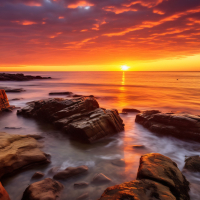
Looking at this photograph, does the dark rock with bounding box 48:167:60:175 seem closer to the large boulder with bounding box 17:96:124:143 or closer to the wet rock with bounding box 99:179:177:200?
the large boulder with bounding box 17:96:124:143

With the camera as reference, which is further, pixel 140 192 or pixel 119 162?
pixel 119 162

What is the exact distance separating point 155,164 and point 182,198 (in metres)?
0.76

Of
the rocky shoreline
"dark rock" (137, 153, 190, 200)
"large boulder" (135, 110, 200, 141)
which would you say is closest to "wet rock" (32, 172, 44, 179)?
the rocky shoreline

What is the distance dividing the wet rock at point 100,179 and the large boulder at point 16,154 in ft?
5.26

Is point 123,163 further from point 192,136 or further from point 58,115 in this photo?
point 58,115

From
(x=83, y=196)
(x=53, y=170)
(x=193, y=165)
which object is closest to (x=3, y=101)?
(x=53, y=170)

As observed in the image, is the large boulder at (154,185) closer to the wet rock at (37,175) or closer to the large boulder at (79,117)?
the wet rock at (37,175)

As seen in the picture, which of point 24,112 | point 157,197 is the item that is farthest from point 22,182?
point 24,112

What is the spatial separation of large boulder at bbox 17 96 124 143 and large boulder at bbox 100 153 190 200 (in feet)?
10.2

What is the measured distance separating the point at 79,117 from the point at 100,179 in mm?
3996

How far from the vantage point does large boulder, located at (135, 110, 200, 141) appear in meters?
6.58

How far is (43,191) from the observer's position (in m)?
3.20

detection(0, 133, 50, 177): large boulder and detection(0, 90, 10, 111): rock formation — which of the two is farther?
detection(0, 90, 10, 111): rock formation

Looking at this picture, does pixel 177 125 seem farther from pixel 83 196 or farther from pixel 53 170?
pixel 53 170
